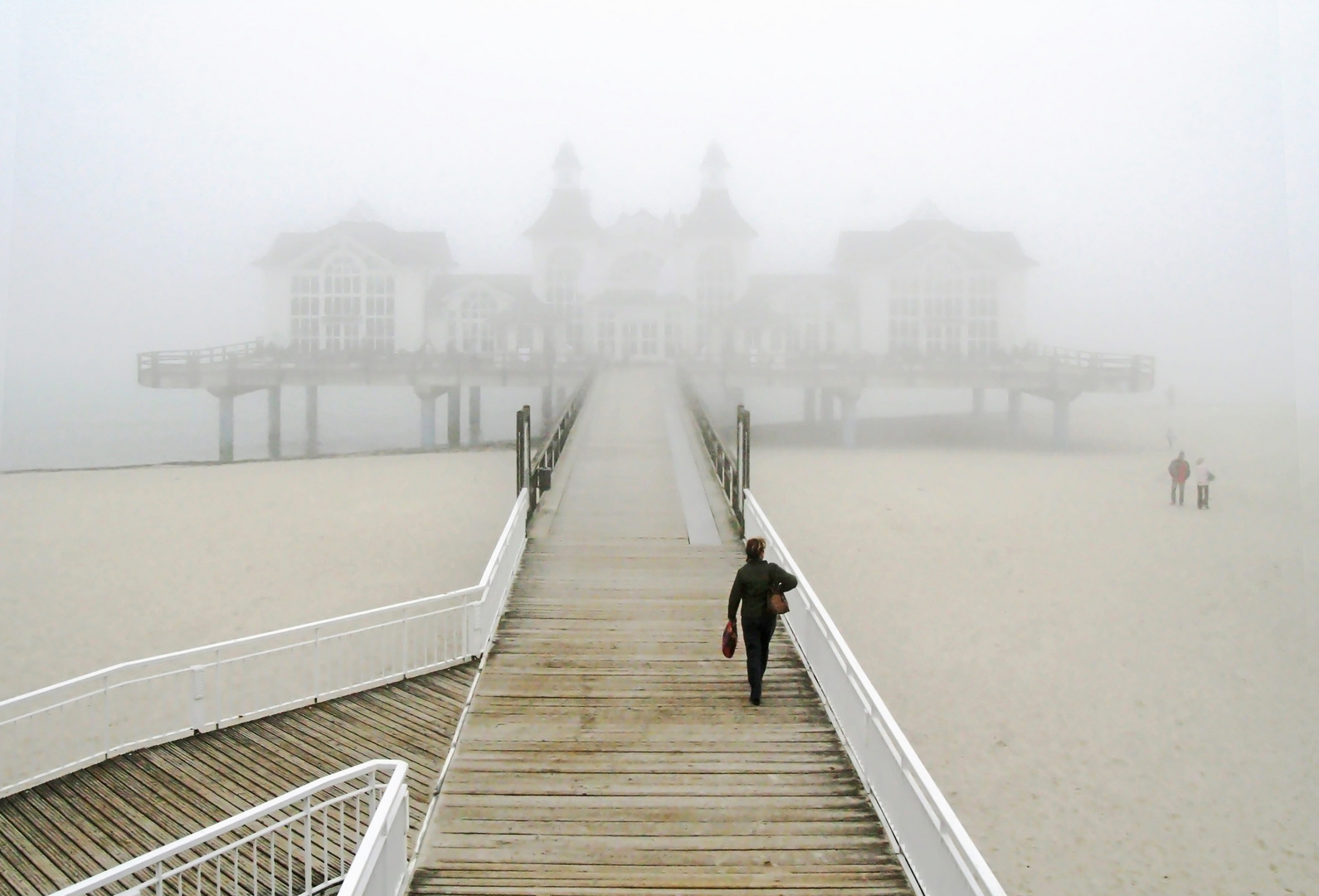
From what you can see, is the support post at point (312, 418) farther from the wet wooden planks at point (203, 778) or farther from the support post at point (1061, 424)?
the wet wooden planks at point (203, 778)

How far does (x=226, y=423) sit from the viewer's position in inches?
1169

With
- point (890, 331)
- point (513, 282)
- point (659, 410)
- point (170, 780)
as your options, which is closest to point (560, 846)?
point (170, 780)

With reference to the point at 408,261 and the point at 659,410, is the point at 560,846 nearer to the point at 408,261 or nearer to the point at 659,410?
the point at 659,410

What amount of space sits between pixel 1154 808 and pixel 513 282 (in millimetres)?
29303

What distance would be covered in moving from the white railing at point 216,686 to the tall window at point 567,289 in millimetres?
24321

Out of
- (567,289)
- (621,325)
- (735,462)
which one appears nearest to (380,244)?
(567,289)

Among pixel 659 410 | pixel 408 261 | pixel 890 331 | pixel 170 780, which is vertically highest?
pixel 408 261

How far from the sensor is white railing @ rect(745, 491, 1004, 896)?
3838 mm

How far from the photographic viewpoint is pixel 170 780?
237 inches

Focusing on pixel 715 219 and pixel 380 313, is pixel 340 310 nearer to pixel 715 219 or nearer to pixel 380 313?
pixel 380 313

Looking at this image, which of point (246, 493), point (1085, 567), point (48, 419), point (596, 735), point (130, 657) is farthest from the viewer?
point (48, 419)

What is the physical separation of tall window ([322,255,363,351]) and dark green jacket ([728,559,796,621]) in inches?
1055

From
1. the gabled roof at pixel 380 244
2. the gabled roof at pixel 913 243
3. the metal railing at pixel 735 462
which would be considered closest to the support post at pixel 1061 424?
the gabled roof at pixel 913 243

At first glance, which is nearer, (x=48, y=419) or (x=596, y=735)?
(x=596, y=735)
